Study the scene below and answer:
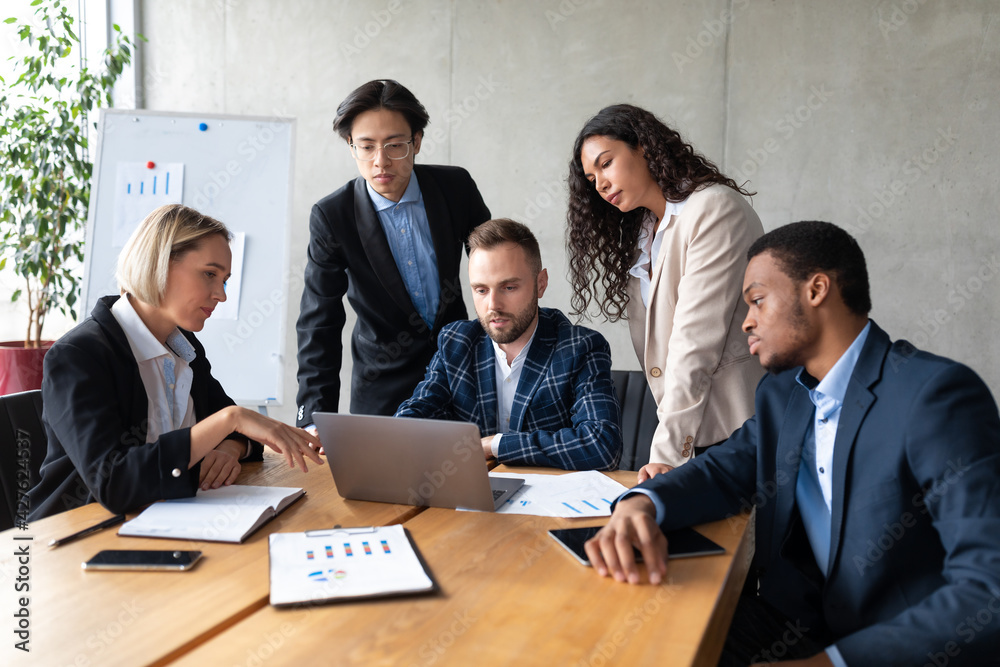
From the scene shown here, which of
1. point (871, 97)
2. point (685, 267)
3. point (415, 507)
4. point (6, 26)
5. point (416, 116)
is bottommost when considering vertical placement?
point (415, 507)

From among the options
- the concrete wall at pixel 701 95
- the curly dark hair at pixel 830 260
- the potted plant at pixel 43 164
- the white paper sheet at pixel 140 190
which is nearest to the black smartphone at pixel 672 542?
the curly dark hair at pixel 830 260

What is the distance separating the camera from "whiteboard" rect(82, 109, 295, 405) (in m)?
3.43

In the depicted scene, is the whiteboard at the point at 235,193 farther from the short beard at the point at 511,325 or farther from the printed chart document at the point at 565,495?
the printed chart document at the point at 565,495

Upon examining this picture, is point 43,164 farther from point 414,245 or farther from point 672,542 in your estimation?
point 672,542

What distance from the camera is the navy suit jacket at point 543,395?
1.88 metres

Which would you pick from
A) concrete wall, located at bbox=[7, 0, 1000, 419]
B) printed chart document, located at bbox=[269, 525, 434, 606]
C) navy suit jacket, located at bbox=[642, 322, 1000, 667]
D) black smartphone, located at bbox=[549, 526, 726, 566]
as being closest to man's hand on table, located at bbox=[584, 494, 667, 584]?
black smartphone, located at bbox=[549, 526, 726, 566]

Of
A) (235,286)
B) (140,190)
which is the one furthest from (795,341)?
(140,190)

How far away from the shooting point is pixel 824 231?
4.63 feet

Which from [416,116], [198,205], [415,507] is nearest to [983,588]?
[415,507]

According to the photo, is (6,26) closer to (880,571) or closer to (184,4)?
(184,4)

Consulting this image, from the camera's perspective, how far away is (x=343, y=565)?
1190 mm

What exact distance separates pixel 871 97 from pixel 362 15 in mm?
2492

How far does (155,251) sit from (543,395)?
1008mm

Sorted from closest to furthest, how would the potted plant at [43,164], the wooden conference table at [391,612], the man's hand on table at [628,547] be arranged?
the wooden conference table at [391,612] < the man's hand on table at [628,547] < the potted plant at [43,164]
